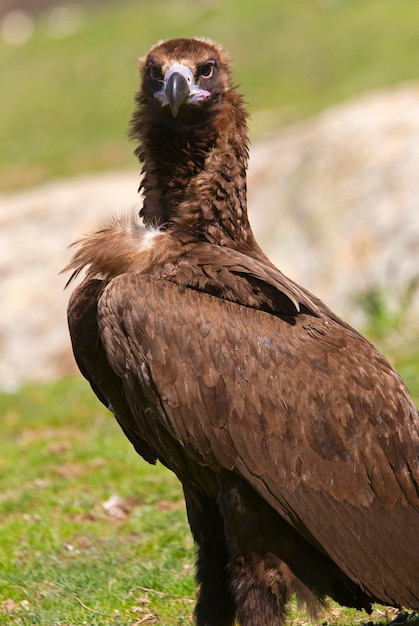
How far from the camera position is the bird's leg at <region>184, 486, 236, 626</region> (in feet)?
17.3

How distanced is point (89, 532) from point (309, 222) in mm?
6731

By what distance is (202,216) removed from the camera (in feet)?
18.0

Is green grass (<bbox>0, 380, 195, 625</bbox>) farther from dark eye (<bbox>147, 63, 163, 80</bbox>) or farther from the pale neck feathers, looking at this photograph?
dark eye (<bbox>147, 63, 163, 80</bbox>)

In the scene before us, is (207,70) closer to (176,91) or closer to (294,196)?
(176,91)

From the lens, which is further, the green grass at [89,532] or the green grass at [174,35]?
the green grass at [174,35]

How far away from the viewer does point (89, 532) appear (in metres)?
7.54

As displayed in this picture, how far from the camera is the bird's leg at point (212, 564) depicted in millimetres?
5277

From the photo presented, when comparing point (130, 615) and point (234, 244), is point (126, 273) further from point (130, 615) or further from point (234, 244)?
point (130, 615)

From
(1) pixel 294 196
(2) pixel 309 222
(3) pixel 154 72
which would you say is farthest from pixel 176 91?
(1) pixel 294 196

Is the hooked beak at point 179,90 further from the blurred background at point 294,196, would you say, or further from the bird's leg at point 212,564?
the blurred background at point 294,196

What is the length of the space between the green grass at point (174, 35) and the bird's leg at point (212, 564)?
20.1 meters

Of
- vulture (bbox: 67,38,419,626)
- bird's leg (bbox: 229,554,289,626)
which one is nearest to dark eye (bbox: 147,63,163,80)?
vulture (bbox: 67,38,419,626)

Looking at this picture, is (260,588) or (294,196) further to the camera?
(294,196)

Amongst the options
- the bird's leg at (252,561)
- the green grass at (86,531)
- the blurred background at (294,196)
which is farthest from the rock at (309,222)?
the bird's leg at (252,561)
